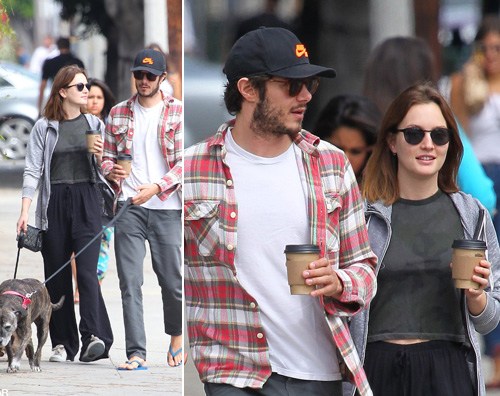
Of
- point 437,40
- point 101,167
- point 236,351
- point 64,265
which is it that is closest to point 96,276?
point 64,265

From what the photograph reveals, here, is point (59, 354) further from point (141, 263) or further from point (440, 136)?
point (440, 136)

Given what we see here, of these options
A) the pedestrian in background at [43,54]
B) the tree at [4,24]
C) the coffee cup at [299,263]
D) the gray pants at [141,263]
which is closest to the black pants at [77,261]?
the gray pants at [141,263]

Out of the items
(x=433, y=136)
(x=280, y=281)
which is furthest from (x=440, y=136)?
(x=280, y=281)

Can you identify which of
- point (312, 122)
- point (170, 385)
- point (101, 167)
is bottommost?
point (170, 385)

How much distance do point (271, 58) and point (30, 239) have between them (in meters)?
1.93

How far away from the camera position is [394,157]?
144 inches

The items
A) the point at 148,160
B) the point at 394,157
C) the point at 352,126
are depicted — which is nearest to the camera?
the point at 394,157

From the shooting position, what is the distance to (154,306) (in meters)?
4.55

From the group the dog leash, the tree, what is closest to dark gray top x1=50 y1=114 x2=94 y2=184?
the dog leash

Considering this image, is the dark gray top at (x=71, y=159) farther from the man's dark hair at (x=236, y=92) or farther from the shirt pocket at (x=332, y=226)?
the shirt pocket at (x=332, y=226)

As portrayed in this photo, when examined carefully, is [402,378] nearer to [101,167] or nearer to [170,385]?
[170,385]

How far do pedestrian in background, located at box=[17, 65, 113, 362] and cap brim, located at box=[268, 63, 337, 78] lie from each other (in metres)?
1.64

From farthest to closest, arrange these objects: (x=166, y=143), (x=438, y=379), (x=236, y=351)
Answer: (x=166, y=143)
(x=438, y=379)
(x=236, y=351)

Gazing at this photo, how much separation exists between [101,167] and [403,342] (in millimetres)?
1826
